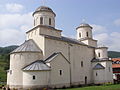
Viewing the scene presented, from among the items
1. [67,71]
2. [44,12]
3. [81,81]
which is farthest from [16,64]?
[81,81]

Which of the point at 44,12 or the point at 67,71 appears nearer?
the point at 67,71

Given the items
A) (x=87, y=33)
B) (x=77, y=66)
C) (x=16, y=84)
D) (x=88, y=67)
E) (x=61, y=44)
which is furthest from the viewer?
(x=87, y=33)

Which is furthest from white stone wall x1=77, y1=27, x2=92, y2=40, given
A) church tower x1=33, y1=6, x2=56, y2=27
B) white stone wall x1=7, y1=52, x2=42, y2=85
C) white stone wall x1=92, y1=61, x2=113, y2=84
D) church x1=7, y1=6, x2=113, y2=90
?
white stone wall x1=7, y1=52, x2=42, y2=85

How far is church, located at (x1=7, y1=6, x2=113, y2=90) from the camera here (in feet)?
76.5

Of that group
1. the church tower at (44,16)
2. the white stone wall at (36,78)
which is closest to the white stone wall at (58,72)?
the white stone wall at (36,78)

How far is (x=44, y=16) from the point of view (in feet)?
95.7

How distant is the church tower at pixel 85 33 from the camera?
38.0m

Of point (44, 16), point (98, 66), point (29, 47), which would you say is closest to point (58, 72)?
point (29, 47)

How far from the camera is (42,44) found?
26.1 metres

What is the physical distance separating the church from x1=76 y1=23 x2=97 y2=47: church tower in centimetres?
229

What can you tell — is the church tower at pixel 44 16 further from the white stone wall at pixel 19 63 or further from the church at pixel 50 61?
the white stone wall at pixel 19 63

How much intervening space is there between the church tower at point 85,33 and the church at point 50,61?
90.2 inches

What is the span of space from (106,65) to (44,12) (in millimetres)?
17101

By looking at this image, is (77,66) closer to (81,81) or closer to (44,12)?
(81,81)
